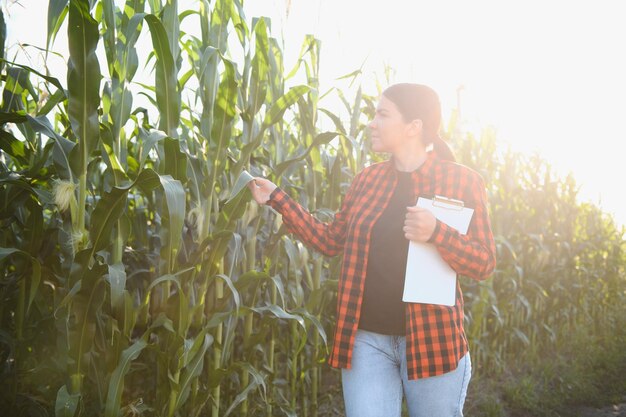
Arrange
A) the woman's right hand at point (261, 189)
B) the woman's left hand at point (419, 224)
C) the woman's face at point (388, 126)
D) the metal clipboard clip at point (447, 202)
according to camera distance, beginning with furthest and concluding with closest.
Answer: the woman's right hand at point (261, 189) < the woman's face at point (388, 126) < the metal clipboard clip at point (447, 202) < the woman's left hand at point (419, 224)

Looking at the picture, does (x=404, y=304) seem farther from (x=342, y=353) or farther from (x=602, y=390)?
(x=602, y=390)

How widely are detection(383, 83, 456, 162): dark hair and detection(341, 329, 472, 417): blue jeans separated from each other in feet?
2.65

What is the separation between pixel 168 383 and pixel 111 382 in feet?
1.04

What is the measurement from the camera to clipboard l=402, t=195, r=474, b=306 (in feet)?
6.53

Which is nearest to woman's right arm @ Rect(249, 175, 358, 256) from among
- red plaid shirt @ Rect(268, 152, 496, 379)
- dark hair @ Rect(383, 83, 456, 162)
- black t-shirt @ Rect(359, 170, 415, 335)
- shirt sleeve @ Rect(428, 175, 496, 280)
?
red plaid shirt @ Rect(268, 152, 496, 379)

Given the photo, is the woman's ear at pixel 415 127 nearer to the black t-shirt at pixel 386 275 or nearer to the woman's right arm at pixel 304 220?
the black t-shirt at pixel 386 275

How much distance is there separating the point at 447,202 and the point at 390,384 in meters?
0.69

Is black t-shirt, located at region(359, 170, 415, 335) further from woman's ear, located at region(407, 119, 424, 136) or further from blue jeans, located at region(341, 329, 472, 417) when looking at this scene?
woman's ear, located at region(407, 119, 424, 136)

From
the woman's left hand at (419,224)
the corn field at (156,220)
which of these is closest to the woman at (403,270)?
the woman's left hand at (419,224)

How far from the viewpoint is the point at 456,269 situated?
6.68 ft

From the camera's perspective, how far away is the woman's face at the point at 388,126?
2.15 meters

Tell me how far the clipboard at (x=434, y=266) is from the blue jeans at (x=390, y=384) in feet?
0.70

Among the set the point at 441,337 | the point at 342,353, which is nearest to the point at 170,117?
the point at 342,353

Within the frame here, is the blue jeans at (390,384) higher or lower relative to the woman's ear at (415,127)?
lower
